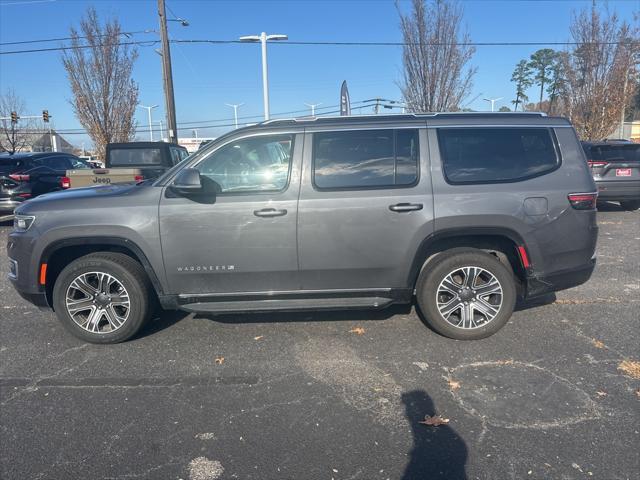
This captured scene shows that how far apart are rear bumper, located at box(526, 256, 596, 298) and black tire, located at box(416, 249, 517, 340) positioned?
0.16m

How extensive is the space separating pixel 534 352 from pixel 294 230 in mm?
2284

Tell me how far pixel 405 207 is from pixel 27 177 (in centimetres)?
1010

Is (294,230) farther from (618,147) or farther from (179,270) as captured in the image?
(618,147)

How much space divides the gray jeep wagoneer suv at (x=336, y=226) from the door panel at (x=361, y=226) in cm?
1

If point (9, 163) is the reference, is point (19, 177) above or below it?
below

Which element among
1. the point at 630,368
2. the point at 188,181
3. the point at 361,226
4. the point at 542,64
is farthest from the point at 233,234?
the point at 542,64

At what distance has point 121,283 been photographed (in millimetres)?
4066

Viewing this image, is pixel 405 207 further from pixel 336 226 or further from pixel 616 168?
pixel 616 168

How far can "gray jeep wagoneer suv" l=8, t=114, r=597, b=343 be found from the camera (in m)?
A: 3.92

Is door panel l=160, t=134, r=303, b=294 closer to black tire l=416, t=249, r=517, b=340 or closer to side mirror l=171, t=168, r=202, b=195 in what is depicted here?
side mirror l=171, t=168, r=202, b=195

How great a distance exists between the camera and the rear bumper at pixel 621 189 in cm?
995

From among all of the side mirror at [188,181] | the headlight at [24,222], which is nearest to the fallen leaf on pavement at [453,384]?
the side mirror at [188,181]

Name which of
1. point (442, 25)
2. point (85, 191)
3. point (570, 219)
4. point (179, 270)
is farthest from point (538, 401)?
point (442, 25)

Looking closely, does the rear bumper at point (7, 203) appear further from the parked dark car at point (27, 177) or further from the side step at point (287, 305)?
the side step at point (287, 305)
